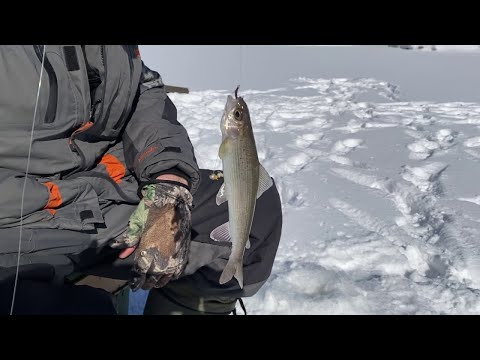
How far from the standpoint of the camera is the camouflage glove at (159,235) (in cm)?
162

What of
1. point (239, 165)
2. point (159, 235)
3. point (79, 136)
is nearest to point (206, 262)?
point (159, 235)

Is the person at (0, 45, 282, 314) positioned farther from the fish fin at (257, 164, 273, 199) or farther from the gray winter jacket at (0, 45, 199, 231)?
the fish fin at (257, 164, 273, 199)

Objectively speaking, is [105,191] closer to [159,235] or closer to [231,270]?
[159,235]

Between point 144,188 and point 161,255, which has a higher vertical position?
point 144,188

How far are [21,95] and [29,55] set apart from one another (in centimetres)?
17

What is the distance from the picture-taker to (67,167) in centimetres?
172

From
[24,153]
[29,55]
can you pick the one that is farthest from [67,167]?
[29,55]

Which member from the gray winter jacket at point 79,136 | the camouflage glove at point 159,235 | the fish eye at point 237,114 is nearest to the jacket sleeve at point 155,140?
the gray winter jacket at point 79,136

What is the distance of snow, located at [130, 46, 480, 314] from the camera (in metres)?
2.20

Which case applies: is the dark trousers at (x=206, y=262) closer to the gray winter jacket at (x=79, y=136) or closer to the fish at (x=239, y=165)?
the gray winter jacket at (x=79, y=136)

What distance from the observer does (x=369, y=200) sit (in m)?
3.08

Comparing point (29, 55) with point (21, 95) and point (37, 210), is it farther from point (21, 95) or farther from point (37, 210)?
point (37, 210)

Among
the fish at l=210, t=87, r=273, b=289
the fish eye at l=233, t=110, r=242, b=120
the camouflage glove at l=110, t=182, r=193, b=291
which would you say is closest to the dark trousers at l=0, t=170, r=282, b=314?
the camouflage glove at l=110, t=182, r=193, b=291

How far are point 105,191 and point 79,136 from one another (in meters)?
0.27
